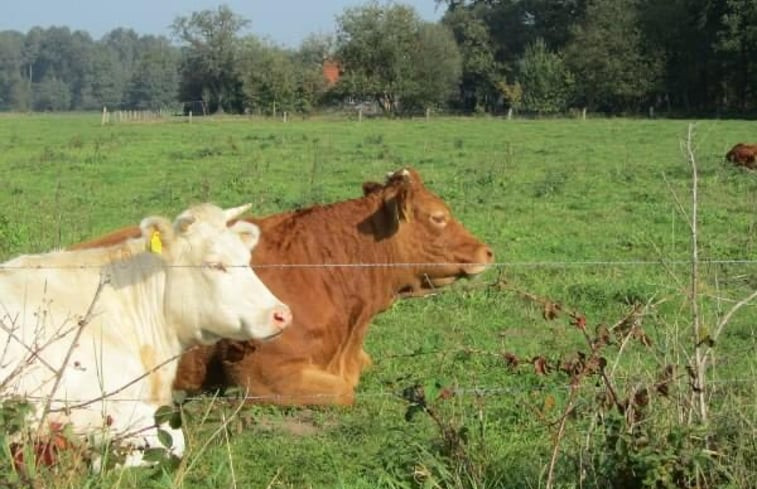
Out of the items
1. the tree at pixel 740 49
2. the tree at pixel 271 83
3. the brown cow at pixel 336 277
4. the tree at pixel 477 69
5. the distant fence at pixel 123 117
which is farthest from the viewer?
the tree at pixel 477 69

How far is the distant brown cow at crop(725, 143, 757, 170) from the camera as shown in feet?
67.2

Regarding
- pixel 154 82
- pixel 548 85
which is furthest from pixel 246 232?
pixel 154 82

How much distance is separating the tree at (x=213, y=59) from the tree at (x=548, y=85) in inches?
985

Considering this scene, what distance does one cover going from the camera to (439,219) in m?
7.62

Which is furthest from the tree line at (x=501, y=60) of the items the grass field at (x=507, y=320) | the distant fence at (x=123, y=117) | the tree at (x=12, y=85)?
the tree at (x=12, y=85)

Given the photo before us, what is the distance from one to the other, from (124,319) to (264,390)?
122 cm

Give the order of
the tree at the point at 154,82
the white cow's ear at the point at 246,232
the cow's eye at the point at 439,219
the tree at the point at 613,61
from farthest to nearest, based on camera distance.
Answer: the tree at the point at 154,82
the tree at the point at 613,61
the cow's eye at the point at 439,219
the white cow's ear at the point at 246,232

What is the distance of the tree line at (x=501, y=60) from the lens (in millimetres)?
61719

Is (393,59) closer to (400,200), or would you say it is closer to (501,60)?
(501,60)

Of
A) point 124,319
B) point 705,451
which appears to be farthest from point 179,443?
point 705,451

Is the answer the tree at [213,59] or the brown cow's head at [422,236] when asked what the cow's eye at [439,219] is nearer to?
the brown cow's head at [422,236]

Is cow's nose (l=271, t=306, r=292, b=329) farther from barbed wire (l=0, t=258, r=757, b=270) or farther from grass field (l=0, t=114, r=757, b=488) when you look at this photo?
grass field (l=0, t=114, r=757, b=488)

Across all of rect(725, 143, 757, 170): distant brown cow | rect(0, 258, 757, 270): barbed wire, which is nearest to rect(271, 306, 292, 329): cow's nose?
rect(0, 258, 757, 270): barbed wire

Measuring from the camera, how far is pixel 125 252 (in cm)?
589
